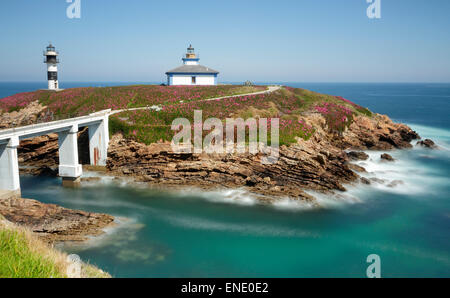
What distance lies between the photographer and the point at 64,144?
103 ft

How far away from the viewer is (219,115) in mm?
40938

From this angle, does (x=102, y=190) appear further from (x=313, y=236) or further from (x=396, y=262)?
(x=396, y=262)

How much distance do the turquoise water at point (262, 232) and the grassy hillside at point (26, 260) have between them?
714 centimetres

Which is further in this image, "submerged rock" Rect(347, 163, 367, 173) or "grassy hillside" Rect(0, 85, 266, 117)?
"grassy hillside" Rect(0, 85, 266, 117)

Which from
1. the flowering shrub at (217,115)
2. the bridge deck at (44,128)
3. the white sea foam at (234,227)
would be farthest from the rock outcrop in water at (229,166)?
the white sea foam at (234,227)

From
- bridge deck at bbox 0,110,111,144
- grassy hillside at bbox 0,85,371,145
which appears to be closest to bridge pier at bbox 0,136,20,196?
bridge deck at bbox 0,110,111,144

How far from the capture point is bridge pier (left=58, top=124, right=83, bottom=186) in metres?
31.2

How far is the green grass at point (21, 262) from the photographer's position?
9078 mm

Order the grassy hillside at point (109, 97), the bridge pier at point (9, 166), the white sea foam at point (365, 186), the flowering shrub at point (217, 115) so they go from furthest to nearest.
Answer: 1. the grassy hillside at point (109, 97)
2. the flowering shrub at point (217, 115)
3. the white sea foam at point (365, 186)
4. the bridge pier at point (9, 166)

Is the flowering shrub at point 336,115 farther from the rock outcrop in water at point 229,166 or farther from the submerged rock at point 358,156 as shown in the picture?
the rock outcrop in water at point 229,166

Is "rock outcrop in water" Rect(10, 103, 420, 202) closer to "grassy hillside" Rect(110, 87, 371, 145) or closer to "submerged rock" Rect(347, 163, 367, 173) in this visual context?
"submerged rock" Rect(347, 163, 367, 173)

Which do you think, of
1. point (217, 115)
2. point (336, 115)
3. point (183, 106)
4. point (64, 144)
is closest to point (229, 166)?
point (217, 115)
